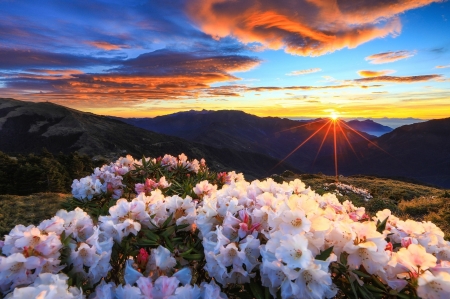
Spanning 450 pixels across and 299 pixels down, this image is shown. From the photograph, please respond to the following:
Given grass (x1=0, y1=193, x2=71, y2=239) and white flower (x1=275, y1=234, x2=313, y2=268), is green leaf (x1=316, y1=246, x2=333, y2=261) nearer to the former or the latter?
white flower (x1=275, y1=234, x2=313, y2=268)

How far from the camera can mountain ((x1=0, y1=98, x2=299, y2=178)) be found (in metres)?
102

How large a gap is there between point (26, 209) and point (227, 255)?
469 inches

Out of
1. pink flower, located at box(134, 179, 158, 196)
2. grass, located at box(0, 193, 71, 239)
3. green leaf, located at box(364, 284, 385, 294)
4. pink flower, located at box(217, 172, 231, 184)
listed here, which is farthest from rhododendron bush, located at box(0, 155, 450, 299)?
grass, located at box(0, 193, 71, 239)

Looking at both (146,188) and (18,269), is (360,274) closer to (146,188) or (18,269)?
(18,269)

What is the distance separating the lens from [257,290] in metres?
1.86

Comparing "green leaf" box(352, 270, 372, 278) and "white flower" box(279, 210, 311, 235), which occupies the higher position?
"white flower" box(279, 210, 311, 235)

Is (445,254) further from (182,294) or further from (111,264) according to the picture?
(111,264)

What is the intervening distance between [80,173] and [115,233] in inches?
1231

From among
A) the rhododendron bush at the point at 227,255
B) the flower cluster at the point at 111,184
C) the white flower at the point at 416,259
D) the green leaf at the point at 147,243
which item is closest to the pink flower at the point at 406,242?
the rhododendron bush at the point at 227,255

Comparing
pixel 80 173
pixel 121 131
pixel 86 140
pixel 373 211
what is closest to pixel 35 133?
pixel 86 140

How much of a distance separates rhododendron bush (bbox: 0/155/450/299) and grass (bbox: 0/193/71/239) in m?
8.21

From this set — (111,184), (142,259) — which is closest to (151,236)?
(142,259)

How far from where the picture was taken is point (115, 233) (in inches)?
87.7

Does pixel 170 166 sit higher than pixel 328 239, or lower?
lower
